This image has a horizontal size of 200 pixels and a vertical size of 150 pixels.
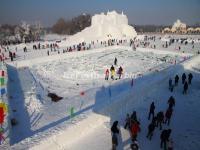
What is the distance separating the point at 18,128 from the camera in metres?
10.5

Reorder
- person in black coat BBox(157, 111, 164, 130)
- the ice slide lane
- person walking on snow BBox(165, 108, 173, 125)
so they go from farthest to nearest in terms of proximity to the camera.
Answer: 1. person walking on snow BBox(165, 108, 173, 125)
2. person in black coat BBox(157, 111, 164, 130)
3. the ice slide lane

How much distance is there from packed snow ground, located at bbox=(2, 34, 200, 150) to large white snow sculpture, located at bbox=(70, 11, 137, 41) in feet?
91.3

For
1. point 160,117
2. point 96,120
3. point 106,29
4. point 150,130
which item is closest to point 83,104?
point 96,120

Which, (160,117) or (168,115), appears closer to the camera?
(160,117)

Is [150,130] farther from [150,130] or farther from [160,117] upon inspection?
[160,117]

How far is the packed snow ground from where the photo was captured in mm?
8750

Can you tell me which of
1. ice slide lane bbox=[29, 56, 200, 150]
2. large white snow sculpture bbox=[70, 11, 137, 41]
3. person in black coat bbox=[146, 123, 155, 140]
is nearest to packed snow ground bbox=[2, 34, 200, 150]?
ice slide lane bbox=[29, 56, 200, 150]

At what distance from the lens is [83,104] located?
13.4m

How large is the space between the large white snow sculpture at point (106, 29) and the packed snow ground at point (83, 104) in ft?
91.3

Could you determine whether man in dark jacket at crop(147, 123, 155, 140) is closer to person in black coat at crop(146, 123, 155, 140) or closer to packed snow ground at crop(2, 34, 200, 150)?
person in black coat at crop(146, 123, 155, 140)

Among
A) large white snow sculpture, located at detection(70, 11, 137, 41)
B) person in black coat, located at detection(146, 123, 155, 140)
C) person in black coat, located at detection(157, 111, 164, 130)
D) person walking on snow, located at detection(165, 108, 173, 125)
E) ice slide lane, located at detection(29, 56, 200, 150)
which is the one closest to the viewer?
ice slide lane, located at detection(29, 56, 200, 150)

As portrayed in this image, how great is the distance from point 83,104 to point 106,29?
142ft

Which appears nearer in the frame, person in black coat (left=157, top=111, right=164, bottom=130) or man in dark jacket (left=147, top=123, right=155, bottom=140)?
man in dark jacket (left=147, top=123, right=155, bottom=140)

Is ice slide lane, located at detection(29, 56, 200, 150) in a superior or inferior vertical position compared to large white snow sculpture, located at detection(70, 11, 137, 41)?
inferior
